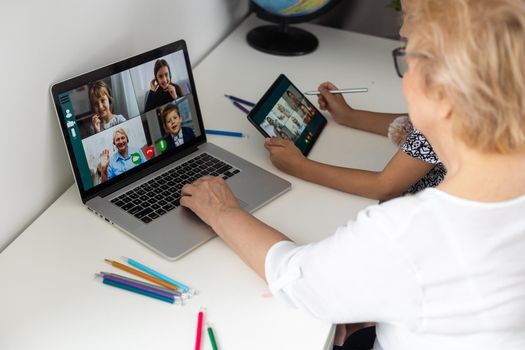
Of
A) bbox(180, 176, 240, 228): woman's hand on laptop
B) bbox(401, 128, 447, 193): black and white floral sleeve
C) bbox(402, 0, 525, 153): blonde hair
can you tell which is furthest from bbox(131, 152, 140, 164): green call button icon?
bbox(402, 0, 525, 153): blonde hair

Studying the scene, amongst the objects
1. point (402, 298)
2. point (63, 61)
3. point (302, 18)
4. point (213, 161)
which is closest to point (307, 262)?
point (402, 298)

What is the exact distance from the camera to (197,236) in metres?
1.04

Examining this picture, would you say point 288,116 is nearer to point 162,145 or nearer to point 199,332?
point 162,145

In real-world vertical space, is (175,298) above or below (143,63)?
below

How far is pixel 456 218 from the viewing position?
2.45ft

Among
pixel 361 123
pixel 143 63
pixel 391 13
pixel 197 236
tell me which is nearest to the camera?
pixel 197 236

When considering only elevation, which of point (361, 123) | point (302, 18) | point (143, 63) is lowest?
point (361, 123)

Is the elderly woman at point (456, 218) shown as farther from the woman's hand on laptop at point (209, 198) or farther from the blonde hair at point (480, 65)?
the woman's hand on laptop at point (209, 198)

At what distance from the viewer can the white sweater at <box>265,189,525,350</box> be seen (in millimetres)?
746

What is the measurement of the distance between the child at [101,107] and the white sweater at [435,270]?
1.54 feet

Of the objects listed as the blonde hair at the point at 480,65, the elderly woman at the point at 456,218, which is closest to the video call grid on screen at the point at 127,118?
the elderly woman at the point at 456,218

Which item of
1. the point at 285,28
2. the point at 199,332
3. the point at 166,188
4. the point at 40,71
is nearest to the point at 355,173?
the point at 166,188

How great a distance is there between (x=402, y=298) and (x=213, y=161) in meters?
0.56

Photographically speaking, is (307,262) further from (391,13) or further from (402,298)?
(391,13)
